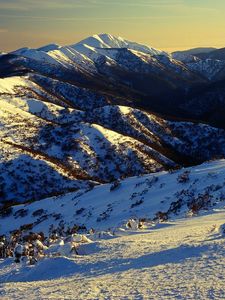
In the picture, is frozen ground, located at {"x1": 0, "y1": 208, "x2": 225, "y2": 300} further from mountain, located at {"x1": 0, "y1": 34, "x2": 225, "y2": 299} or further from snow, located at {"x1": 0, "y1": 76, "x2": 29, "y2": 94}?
snow, located at {"x1": 0, "y1": 76, "x2": 29, "y2": 94}

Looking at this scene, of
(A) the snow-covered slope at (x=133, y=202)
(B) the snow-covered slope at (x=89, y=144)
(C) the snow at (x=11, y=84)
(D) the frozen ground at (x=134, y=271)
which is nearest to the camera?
(D) the frozen ground at (x=134, y=271)

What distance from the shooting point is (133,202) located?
744 inches

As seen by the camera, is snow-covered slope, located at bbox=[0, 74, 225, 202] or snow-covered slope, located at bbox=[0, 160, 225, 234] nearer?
snow-covered slope, located at bbox=[0, 160, 225, 234]

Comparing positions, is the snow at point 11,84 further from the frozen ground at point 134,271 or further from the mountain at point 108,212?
the frozen ground at point 134,271

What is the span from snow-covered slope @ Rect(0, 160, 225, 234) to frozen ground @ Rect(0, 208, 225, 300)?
6242 millimetres

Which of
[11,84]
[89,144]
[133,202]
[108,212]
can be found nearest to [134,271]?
[108,212]

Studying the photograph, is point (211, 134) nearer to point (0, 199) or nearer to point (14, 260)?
point (0, 199)

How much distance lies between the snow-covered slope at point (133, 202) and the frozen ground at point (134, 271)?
20.5ft

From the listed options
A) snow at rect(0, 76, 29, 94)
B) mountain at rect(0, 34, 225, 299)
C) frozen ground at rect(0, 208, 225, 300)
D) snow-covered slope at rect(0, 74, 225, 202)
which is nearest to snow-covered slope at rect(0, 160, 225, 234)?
mountain at rect(0, 34, 225, 299)

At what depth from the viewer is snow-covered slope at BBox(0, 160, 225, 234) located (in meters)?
15.8

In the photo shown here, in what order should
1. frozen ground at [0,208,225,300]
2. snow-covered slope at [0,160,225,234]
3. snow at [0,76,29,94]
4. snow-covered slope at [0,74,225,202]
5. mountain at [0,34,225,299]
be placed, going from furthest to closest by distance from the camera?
1. snow at [0,76,29,94]
2. snow-covered slope at [0,74,225,202]
3. snow-covered slope at [0,160,225,234]
4. mountain at [0,34,225,299]
5. frozen ground at [0,208,225,300]

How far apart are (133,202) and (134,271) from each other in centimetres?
1315

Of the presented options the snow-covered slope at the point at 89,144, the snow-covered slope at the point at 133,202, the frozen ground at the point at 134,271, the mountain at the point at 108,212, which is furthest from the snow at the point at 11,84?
the frozen ground at the point at 134,271

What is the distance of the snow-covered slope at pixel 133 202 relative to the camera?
15.8 meters
